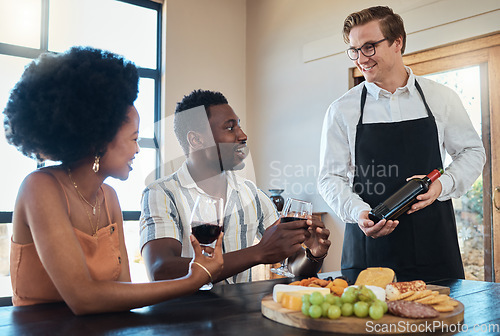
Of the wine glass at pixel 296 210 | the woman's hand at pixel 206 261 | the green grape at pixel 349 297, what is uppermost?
the wine glass at pixel 296 210

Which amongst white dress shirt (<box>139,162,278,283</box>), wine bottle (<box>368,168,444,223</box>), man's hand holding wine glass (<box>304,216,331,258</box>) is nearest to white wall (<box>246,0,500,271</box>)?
wine bottle (<box>368,168,444,223</box>)

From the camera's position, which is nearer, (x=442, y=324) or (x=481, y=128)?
(x=442, y=324)

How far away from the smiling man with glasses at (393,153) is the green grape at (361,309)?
2.79 ft

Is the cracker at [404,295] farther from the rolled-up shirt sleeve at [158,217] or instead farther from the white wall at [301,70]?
the white wall at [301,70]

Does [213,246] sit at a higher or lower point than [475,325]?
higher

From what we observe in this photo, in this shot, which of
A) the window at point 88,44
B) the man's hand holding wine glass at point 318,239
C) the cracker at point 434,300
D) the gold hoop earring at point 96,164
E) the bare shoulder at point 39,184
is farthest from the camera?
the window at point 88,44

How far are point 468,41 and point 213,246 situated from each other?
299cm

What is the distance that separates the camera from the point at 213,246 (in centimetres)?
120

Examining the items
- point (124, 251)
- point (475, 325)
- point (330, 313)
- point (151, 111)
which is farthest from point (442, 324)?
point (151, 111)

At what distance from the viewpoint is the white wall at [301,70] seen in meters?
3.66

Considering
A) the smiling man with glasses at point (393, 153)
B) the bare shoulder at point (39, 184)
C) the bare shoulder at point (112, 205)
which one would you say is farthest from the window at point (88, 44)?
the bare shoulder at point (39, 184)

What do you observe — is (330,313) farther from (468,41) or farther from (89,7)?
(89,7)

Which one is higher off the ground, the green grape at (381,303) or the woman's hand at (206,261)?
the woman's hand at (206,261)

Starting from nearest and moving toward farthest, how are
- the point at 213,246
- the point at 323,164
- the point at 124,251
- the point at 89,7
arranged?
the point at 213,246, the point at 124,251, the point at 323,164, the point at 89,7
